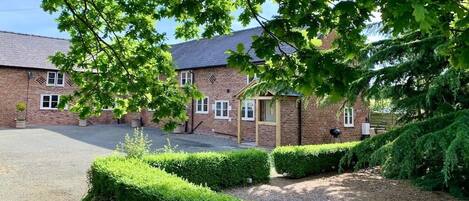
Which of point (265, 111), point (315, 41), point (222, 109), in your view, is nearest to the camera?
point (315, 41)

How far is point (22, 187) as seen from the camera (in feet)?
32.2

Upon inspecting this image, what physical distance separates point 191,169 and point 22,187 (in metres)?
4.32

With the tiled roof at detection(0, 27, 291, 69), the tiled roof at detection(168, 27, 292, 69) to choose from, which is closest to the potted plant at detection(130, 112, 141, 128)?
the tiled roof at detection(0, 27, 291, 69)

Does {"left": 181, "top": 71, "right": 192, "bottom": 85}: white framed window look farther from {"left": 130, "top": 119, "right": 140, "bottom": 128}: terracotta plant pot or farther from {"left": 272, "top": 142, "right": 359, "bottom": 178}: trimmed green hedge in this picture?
{"left": 272, "top": 142, "right": 359, "bottom": 178}: trimmed green hedge

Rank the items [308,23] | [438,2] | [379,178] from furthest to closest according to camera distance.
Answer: [379,178] < [308,23] < [438,2]

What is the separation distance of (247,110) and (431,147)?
1572 cm

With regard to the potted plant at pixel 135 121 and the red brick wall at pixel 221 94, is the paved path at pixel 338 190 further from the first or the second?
the potted plant at pixel 135 121

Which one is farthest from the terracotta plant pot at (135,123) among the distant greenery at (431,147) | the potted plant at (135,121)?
the distant greenery at (431,147)

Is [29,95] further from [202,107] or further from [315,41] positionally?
[315,41]

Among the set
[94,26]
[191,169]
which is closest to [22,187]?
[191,169]

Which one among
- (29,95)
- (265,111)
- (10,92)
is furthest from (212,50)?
(10,92)

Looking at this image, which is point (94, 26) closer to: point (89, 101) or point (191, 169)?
point (89, 101)

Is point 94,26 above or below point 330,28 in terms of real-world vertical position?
above

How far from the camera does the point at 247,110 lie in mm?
21891
